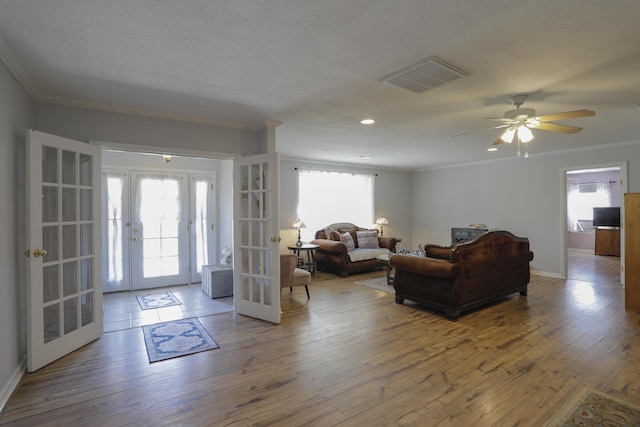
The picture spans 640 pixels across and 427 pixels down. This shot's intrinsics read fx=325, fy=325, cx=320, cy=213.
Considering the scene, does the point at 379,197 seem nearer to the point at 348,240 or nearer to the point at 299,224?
the point at 348,240

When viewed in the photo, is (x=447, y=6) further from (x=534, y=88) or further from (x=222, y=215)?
(x=222, y=215)

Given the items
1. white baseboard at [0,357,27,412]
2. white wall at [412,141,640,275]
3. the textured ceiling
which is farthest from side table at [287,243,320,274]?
white baseboard at [0,357,27,412]

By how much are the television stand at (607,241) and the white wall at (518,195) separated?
14.3ft

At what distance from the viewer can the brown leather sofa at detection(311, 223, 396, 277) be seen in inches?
255

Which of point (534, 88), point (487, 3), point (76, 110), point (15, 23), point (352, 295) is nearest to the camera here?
point (487, 3)

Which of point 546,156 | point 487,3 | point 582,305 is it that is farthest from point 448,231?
point 487,3

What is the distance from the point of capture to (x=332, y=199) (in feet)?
25.3

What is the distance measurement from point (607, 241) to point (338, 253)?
A: 804 centimetres

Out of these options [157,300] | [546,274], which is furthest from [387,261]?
[157,300]

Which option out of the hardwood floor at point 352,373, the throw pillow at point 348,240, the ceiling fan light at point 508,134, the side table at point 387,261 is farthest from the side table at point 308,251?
the ceiling fan light at point 508,134

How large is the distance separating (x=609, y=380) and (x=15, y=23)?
15.7 ft

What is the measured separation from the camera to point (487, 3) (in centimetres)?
177

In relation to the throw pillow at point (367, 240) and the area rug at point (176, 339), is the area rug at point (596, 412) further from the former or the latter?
the throw pillow at point (367, 240)

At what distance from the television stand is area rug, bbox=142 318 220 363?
10719 millimetres
